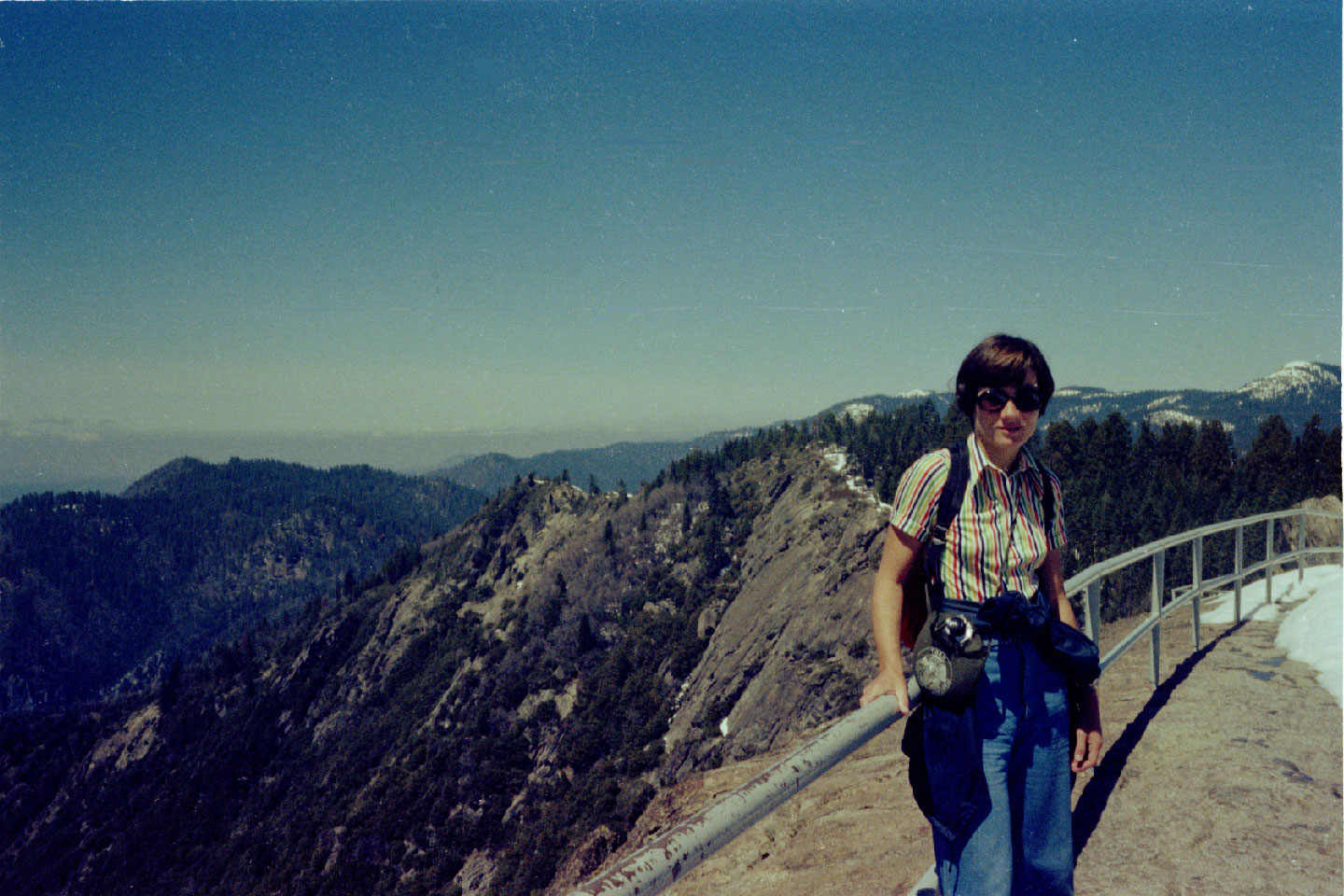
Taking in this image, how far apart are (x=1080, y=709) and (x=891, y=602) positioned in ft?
2.96

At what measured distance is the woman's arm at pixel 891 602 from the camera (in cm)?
253

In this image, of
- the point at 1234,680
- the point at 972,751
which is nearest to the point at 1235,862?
the point at 972,751

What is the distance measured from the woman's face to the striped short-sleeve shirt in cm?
4

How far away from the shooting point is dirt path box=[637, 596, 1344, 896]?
4320mm

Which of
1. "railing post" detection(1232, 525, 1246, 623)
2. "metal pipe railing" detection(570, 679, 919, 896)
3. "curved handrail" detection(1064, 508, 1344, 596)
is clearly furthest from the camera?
"railing post" detection(1232, 525, 1246, 623)

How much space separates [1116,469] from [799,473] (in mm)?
42757

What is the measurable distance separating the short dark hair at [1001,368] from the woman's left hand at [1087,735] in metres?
1.08

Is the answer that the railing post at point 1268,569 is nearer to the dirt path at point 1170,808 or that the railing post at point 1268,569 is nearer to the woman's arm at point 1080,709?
the dirt path at point 1170,808

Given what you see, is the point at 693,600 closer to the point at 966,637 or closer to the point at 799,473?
the point at 799,473

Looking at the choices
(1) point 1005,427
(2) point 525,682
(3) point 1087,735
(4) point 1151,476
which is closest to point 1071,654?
(3) point 1087,735

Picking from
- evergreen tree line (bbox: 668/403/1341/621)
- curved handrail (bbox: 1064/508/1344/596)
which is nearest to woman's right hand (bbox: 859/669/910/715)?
curved handrail (bbox: 1064/508/1344/596)

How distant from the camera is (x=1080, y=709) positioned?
2848 mm

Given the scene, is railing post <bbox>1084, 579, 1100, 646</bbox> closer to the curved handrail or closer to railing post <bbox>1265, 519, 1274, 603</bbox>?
the curved handrail

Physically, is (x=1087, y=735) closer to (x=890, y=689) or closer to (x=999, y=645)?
(x=999, y=645)
